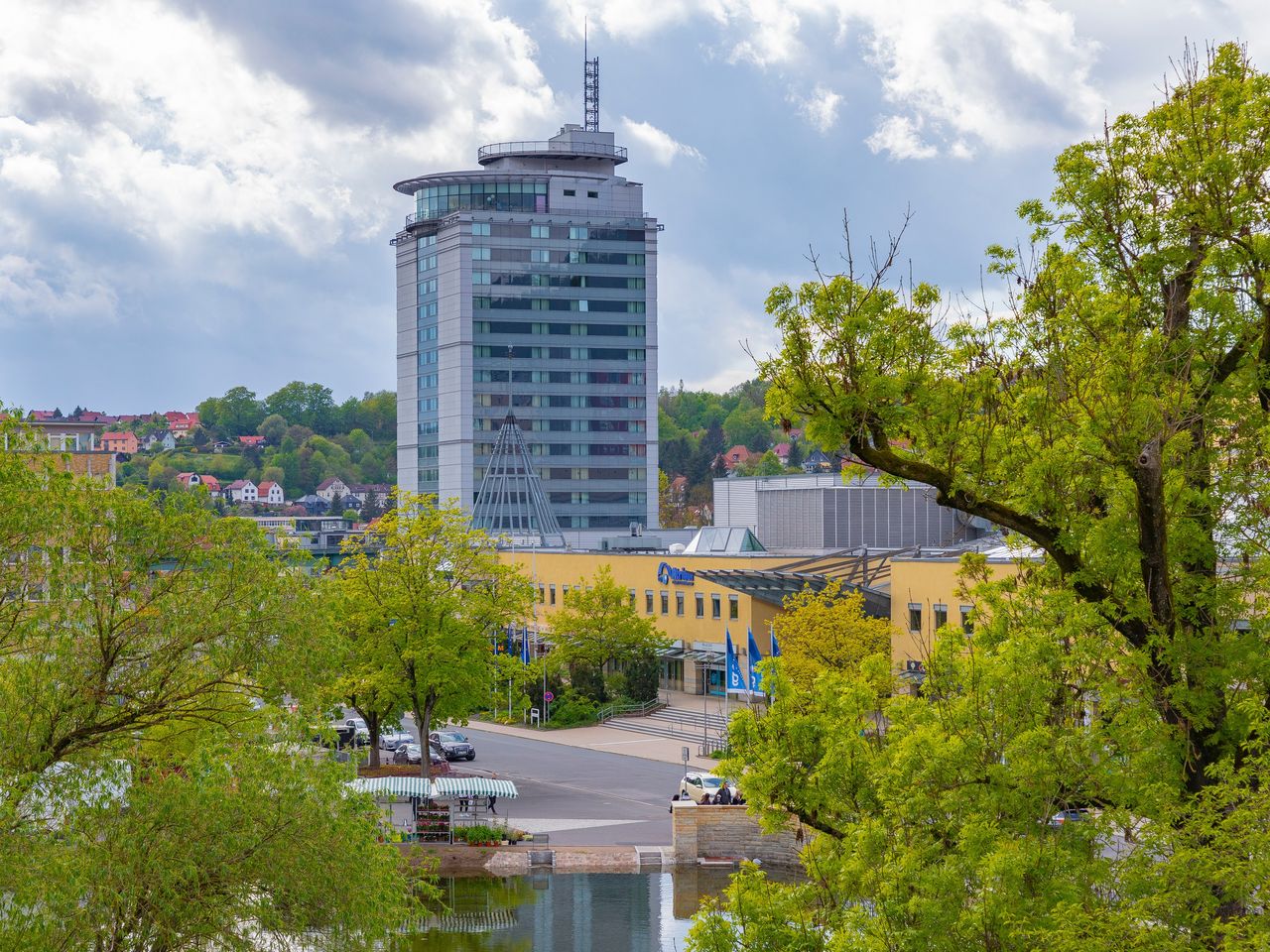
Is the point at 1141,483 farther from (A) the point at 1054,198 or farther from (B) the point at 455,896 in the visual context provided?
(B) the point at 455,896

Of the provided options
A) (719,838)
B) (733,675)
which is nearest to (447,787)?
(719,838)

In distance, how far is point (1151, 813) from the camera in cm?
1831

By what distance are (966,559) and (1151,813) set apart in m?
5.49

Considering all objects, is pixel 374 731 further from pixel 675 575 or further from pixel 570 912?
pixel 675 575

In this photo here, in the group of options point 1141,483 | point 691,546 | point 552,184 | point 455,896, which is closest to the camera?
point 1141,483

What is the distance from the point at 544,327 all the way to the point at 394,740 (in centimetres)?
8963

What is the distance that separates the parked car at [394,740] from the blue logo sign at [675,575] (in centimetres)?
2020

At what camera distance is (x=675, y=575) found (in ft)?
293

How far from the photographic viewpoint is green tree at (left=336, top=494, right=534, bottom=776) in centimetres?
5575

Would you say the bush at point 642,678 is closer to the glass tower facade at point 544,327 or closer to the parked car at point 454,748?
the parked car at point 454,748

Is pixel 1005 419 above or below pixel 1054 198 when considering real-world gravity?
below

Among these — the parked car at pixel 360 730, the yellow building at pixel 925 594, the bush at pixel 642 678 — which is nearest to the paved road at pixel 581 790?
the parked car at pixel 360 730

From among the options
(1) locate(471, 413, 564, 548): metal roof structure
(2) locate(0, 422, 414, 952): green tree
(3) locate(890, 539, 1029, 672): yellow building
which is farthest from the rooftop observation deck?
(2) locate(0, 422, 414, 952): green tree

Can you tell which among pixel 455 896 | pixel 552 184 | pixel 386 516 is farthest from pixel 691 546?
pixel 552 184
